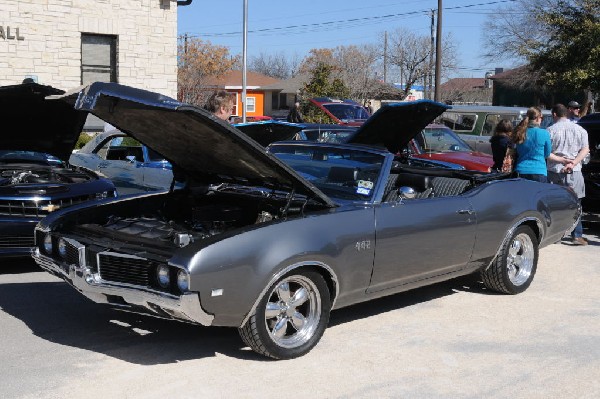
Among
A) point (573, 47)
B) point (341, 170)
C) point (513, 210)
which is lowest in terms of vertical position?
point (513, 210)

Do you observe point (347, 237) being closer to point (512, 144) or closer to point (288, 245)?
point (288, 245)

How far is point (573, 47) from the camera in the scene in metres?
25.8

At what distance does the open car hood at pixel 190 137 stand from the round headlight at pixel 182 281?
988mm

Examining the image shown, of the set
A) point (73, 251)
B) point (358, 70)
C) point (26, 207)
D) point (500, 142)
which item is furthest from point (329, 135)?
point (358, 70)

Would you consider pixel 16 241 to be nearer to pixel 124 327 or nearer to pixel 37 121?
pixel 37 121

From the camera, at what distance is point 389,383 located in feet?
15.5

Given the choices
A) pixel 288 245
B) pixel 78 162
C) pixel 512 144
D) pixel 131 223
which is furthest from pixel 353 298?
pixel 78 162

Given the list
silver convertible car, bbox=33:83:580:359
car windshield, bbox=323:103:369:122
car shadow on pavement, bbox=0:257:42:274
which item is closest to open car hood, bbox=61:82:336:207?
silver convertible car, bbox=33:83:580:359

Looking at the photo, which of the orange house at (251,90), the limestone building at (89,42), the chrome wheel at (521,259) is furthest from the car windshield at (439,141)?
the orange house at (251,90)

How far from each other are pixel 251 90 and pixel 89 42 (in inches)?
1356

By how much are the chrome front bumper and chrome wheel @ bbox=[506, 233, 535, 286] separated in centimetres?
342

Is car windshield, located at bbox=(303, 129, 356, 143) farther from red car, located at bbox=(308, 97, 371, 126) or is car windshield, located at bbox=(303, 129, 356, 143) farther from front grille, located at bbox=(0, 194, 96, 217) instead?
red car, located at bbox=(308, 97, 371, 126)

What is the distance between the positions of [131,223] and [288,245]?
1.46m

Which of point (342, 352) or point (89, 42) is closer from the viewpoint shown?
point (342, 352)
